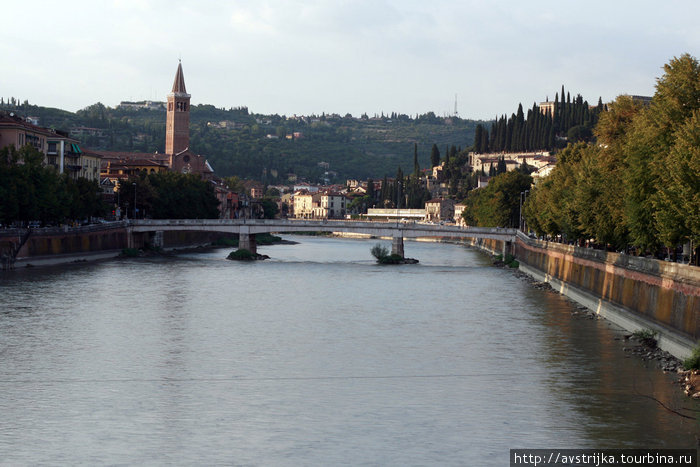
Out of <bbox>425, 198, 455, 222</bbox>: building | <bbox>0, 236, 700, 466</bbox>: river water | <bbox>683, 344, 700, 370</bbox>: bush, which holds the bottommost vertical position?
<bbox>0, 236, 700, 466</bbox>: river water

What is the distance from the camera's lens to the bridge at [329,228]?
89.6 m

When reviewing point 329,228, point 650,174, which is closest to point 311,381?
point 650,174

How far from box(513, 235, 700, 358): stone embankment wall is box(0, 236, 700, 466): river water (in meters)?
1.21

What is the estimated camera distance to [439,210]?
19062cm

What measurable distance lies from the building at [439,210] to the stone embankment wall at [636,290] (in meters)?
125

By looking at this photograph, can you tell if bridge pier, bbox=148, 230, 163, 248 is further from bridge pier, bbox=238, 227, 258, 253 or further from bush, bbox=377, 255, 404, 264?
bush, bbox=377, 255, 404, 264

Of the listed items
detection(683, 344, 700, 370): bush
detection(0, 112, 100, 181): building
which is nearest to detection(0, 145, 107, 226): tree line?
detection(0, 112, 100, 181): building

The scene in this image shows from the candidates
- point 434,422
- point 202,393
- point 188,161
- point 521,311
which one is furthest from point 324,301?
point 188,161

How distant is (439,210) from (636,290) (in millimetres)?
151326

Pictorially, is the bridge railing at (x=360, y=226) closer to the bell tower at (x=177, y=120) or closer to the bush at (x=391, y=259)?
the bush at (x=391, y=259)

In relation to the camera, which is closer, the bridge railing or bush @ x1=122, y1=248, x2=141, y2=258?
bush @ x1=122, y1=248, x2=141, y2=258

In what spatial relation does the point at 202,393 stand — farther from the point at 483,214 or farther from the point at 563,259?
the point at 483,214

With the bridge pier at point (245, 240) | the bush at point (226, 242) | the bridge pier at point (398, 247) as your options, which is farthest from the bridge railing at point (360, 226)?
the bush at point (226, 242)

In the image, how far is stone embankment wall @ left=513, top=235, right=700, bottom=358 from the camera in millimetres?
31266
